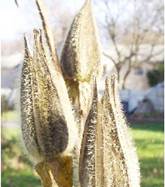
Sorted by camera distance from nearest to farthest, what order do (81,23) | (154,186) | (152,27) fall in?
1. (81,23)
2. (154,186)
3. (152,27)

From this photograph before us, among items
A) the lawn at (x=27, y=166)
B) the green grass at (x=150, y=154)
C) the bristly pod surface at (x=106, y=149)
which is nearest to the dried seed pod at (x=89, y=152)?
the bristly pod surface at (x=106, y=149)

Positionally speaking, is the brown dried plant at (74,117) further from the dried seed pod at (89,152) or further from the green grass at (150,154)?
the green grass at (150,154)

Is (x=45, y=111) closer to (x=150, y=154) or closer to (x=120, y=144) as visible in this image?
(x=120, y=144)

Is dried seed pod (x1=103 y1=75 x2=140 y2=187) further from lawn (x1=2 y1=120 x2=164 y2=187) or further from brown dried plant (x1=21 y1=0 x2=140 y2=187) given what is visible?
lawn (x1=2 y1=120 x2=164 y2=187)

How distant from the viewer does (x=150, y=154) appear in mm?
9500

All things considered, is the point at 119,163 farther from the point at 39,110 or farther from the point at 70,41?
the point at 70,41

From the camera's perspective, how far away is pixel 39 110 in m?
0.93

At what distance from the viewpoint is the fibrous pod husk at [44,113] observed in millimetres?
920

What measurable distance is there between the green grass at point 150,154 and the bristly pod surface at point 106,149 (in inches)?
169

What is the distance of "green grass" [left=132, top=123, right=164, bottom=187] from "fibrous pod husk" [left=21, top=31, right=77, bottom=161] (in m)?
4.24

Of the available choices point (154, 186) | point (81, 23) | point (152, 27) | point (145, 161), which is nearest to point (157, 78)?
point (152, 27)

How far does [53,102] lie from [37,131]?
5cm

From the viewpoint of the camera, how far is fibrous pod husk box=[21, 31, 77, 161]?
36.2 inches

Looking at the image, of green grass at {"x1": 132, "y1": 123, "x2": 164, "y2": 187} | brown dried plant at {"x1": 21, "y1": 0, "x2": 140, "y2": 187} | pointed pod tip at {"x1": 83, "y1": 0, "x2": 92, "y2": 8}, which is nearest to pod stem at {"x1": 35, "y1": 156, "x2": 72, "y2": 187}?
brown dried plant at {"x1": 21, "y1": 0, "x2": 140, "y2": 187}
